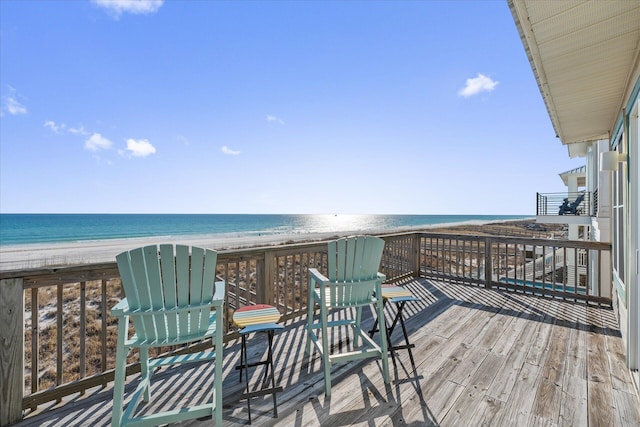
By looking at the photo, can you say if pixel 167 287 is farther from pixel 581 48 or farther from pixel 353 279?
pixel 581 48

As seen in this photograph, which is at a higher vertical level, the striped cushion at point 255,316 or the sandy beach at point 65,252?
the striped cushion at point 255,316

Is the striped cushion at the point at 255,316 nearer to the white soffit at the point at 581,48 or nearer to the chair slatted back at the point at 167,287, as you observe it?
the chair slatted back at the point at 167,287

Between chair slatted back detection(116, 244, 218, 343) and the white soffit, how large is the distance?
7.97 ft

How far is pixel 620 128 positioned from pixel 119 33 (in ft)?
35.5

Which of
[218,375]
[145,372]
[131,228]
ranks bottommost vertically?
[131,228]

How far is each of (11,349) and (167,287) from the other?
1060mm

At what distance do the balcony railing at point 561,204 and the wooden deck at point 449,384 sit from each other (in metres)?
7.71

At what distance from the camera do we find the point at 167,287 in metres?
1.50

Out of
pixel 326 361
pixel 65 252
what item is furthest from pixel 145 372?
pixel 65 252

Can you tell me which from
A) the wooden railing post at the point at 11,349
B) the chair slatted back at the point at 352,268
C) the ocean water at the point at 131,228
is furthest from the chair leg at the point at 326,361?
the ocean water at the point at 131,228

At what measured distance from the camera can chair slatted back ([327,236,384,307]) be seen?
6.66ft

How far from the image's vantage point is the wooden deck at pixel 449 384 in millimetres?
1647

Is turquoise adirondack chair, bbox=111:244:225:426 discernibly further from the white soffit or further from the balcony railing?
the balcony railing

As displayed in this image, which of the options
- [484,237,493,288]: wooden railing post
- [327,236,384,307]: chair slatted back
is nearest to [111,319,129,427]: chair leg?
[327,236,384,307]: chair slatted back
